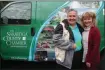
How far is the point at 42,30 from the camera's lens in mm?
7172

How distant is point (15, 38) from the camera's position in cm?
725

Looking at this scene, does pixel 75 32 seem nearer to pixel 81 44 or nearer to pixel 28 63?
pixel 81 44

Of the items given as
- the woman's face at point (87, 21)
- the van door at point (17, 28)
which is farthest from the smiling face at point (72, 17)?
the van door at point (17, 28)

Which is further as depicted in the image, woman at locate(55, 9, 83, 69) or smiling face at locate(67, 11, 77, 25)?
smiling face at locate(67, 11, 77, 25)

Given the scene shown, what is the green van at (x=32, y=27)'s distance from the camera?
709cm

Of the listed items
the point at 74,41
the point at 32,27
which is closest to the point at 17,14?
the point at 32,27

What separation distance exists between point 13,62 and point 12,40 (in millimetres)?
527

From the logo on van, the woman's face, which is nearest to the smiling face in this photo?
the woman's face

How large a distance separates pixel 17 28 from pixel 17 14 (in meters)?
0.31

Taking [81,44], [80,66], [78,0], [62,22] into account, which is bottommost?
[80,66]

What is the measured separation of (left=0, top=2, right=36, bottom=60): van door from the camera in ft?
23.8

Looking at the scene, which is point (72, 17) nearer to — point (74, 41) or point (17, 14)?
point (74, 41)

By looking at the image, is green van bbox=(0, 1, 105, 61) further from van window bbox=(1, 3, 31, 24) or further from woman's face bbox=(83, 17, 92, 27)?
woman's face bbox=(83, 17, 92, 27)

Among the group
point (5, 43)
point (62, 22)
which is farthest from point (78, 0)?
point (5, 43)
